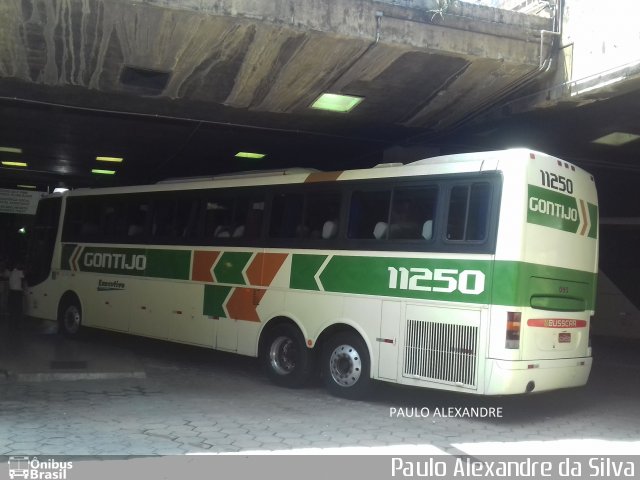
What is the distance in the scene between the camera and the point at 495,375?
7477mm

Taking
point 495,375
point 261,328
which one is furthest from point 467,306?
point 261,328

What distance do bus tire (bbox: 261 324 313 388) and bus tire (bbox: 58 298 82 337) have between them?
5.80 metres

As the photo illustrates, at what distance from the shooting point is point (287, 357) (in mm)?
9922

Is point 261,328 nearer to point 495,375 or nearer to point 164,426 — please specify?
point 164,426

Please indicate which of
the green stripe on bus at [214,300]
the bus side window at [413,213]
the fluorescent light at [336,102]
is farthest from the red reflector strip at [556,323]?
the fluorescent light at [336,102]

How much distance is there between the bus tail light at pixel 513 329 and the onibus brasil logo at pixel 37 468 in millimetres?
4821

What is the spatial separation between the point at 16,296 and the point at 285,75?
956 centimetres

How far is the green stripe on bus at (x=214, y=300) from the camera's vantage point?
10781 millimetres

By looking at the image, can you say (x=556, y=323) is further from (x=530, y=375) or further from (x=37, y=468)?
(x=37, y=468)

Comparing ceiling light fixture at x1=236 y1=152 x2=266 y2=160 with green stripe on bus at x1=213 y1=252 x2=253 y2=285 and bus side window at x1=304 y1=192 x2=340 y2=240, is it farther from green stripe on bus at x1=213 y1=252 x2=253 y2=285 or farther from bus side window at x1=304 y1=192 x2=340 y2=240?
bus side window at x1=304 y1=192 x2=340 y2=240

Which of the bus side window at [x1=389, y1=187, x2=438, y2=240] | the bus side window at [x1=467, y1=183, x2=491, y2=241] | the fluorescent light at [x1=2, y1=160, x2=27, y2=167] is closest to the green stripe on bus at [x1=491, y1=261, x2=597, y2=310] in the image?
the bus side window at [x1=467, y1=183, x2=491, y2=241]

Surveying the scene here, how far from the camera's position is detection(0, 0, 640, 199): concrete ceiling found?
840cm

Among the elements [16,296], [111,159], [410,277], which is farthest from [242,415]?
[111,159]

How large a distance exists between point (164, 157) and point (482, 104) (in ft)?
32.0
